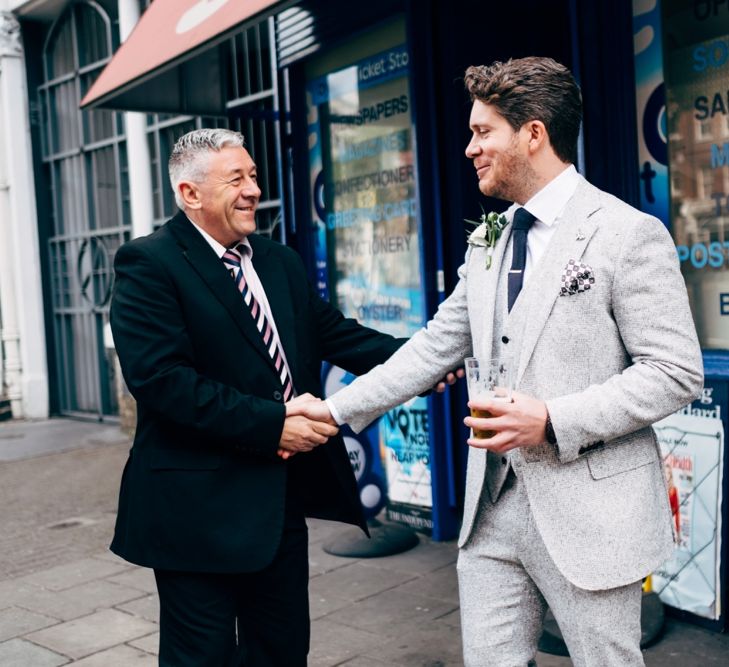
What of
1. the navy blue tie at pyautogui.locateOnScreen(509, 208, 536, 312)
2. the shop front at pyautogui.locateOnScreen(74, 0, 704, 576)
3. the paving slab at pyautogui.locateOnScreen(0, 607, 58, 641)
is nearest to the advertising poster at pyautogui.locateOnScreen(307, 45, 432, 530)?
the shop front at pyautogui.locateOnScreen(74, 0, 704, 576)

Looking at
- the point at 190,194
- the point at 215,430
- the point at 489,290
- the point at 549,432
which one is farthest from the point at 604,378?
the point at 190,194

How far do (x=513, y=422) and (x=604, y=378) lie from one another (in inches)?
11.0

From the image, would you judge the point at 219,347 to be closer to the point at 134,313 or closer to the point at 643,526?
the point at 134,313

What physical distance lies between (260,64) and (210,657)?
5.65m

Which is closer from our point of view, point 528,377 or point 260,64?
point 528,377

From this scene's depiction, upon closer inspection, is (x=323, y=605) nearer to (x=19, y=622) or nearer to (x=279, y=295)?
(x=19, y=622)

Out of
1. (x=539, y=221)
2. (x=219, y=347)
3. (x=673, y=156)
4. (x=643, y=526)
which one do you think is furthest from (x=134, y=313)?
(x=673, y=156)

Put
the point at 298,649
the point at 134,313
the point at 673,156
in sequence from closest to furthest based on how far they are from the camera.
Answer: the point at 134,313
the point at 298,649
the point at 673,156

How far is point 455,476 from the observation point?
518cm

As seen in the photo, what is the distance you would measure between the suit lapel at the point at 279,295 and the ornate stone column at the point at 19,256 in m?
8.50

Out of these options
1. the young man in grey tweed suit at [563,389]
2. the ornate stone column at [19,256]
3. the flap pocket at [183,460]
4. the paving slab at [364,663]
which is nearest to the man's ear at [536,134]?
the young man in grey tweed suit at [563,389]

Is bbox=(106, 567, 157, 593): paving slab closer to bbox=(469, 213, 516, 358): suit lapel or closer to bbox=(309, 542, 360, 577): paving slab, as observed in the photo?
bbox=(309, 542, 360, 577): paving slab

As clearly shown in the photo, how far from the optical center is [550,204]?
228 cm

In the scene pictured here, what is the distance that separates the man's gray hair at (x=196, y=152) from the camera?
2729 mm
